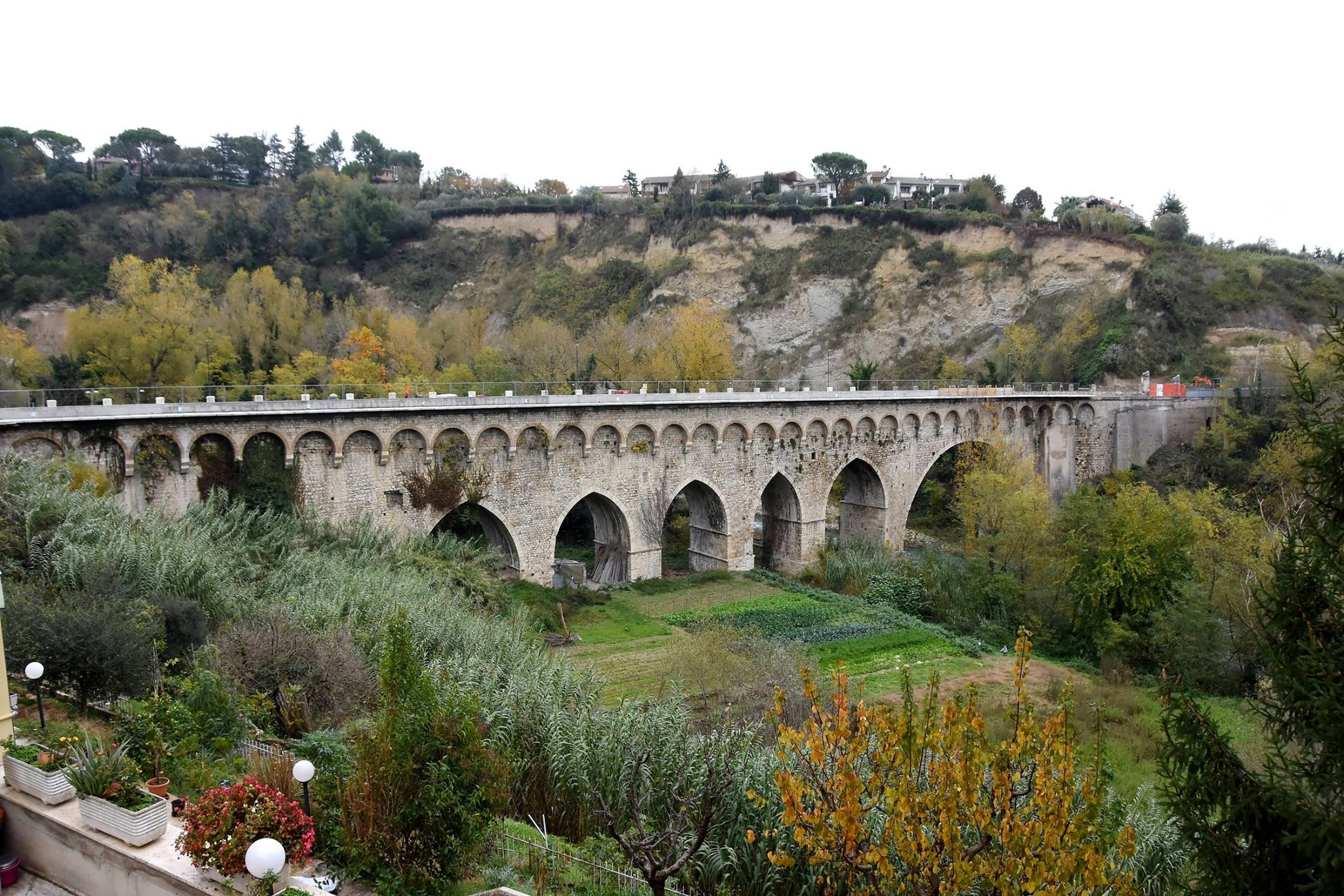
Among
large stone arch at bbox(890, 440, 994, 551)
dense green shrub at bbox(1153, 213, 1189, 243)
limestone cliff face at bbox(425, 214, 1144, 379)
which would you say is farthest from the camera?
dense green shrub at bbox(1153, 213, 1189, 243)

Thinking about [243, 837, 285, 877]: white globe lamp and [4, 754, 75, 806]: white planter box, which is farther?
[4, 754, 75, 806]: white planter box

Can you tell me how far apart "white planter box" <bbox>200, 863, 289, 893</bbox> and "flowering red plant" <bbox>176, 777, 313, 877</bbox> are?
84 mm

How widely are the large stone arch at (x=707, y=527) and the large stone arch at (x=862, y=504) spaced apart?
22.4 ft

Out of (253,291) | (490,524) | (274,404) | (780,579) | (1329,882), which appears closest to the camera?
(1329,882)

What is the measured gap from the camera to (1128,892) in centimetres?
616

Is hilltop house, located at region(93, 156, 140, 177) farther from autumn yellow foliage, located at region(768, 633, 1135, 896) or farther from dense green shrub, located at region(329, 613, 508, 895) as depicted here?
autumn yellow foliage, located at region(768, 633, 1135, 896)

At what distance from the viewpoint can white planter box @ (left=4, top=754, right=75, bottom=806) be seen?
374 inches

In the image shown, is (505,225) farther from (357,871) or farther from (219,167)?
(357,871)

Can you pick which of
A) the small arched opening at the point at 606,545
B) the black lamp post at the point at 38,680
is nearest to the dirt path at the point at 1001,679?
the small arched opening at the point at 606,545

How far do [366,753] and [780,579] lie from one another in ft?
85.6

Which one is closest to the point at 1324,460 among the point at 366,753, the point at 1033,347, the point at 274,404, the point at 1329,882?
the point at 1329,882

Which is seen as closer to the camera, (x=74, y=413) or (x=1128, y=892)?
(x=1128, y=892)

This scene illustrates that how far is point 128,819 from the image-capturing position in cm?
A: 863

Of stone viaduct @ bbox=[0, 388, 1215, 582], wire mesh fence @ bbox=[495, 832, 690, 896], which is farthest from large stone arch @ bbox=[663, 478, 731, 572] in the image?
wire mesh fence @ bbox=[495, 832, 690, 896]
